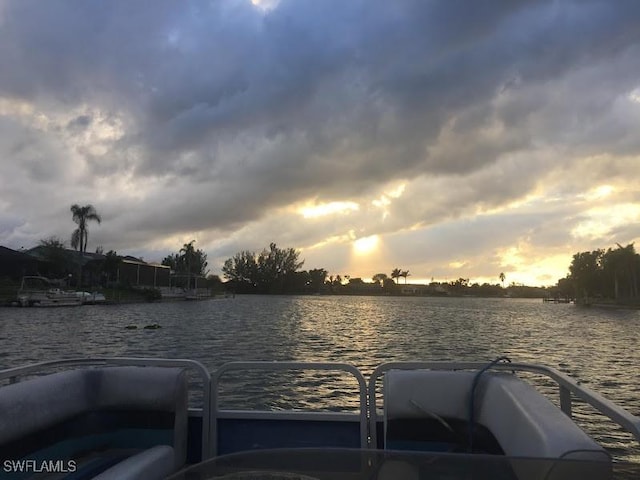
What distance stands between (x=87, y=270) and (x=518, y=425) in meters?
93.5

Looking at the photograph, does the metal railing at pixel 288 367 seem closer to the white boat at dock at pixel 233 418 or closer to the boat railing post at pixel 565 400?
the white boat at dock at pixel 233 418

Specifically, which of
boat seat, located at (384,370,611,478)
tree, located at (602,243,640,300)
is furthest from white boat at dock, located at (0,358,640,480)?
tree, located at (602,243,640,300)

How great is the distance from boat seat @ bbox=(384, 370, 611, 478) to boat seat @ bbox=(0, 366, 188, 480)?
167 cm

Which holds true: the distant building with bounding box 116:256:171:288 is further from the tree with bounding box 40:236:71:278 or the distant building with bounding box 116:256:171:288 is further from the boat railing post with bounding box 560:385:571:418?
the boat railing post with bounding box 560:385:571:418

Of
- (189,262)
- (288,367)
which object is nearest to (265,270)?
(189,262)

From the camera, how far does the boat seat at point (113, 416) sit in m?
3.74

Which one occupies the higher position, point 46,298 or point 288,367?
point 288,367

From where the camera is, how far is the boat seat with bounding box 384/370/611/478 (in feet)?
8.95

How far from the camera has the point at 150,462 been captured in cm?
343

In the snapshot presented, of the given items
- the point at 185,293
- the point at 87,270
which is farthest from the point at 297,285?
the point at 87,270

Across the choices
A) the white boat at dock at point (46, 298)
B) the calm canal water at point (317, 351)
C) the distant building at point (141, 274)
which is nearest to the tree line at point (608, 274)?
the calm canal water at point (317, 351)

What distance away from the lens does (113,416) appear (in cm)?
421

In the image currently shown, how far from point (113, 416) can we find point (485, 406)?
2969mm

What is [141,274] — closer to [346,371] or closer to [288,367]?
[288,367]
